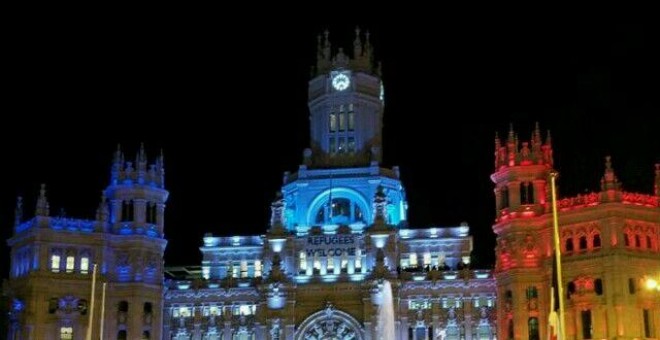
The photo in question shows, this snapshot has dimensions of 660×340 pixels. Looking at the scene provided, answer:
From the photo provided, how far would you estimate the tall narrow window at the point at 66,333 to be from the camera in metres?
110

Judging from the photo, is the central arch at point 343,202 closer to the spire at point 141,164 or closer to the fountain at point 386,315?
the fountain at point 386,315

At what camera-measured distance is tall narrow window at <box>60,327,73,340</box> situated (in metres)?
110

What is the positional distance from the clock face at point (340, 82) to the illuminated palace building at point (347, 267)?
1076 cm

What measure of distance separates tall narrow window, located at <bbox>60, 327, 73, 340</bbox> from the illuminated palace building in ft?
0.42

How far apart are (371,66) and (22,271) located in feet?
169

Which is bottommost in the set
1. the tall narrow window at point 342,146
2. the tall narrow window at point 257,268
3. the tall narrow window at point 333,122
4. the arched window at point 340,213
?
the tall narrow window at point 257,268

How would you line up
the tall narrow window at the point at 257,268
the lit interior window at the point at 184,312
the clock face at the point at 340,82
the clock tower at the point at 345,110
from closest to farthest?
the lit interior window at the point at 184,312 < the tall narrow window at the point at 257,268 < the clock tower at the point at 345,110 < the clock face at the point at 340,82

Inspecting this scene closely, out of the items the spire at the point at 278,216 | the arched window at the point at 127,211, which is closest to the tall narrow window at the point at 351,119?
the spire at the point at 278,216

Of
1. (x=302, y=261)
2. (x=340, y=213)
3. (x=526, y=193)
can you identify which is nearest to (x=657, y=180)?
(x=526, y=193)

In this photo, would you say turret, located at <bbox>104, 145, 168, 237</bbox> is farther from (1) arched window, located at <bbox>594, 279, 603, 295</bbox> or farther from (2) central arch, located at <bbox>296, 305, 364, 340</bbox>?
(1) arched window, located at <bbox>594, 279, 603, 295</bbox>

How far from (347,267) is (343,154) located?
61.0ft

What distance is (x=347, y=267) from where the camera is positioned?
4601 inches

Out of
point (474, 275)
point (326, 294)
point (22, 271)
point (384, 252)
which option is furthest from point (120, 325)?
point (474, 275)

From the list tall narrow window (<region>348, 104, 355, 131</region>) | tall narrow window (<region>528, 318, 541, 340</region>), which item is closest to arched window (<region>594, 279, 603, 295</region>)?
tall narrow window (<region>528, 318, 541, 340</region>)
